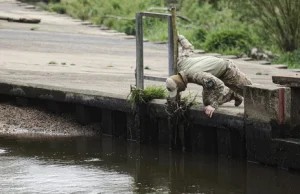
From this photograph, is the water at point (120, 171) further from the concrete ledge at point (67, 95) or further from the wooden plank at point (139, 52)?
the wooden plank at point (139, 52)

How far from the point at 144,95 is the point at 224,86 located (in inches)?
56.7

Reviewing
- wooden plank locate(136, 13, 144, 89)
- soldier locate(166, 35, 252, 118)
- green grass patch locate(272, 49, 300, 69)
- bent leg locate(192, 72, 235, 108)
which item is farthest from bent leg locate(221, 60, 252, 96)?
green grass patch locate(272, 49, 300, 69)

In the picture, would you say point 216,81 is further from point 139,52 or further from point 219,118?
point 139,52

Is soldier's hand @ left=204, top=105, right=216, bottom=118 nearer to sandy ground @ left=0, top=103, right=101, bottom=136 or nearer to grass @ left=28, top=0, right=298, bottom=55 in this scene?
sandy ground @ left=0, top=103, right=101, bottom=136

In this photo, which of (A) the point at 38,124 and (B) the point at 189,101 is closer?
(B) the point at 189,101

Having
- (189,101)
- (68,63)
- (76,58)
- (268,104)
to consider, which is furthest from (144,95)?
(76,58)

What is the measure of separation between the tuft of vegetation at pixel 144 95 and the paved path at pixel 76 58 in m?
0.80

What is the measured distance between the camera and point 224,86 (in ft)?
41.2

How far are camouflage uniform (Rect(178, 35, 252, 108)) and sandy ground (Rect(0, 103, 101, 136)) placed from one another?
7.76ft

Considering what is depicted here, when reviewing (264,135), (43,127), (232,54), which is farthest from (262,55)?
(264,135)

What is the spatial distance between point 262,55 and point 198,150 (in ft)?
27.2

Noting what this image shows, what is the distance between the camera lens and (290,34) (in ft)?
71.5

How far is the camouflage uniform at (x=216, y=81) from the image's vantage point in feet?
40.7

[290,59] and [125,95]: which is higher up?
[125,95]
